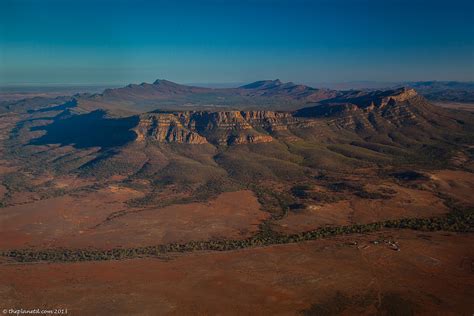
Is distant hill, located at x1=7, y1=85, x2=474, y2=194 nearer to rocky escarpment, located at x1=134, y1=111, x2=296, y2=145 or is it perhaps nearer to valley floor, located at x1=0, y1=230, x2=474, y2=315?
rocky escarpment, located at x1=134, y1=111, x2=296, y2=145

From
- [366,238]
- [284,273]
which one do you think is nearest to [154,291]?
[284,273]

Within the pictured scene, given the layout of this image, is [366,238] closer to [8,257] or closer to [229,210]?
[229,210]

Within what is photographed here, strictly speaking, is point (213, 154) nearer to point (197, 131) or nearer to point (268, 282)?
point (197, 131)

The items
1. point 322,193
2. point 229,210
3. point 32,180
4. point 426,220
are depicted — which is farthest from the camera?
point 32,180

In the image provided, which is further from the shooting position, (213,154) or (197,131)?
(197,131)

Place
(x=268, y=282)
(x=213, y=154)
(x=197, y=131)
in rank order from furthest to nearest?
(x=197, y=131) → (x=213, y=154) → (x=268, y=282)

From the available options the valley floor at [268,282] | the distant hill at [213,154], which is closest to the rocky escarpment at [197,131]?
the distant hill at [213,154]

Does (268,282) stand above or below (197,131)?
below

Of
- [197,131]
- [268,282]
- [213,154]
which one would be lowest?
[268,282]

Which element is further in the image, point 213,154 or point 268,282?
point 213,154

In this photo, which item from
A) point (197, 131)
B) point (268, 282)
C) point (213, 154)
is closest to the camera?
point (268, 282)

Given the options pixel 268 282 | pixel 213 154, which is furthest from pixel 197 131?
pixel 268 282
